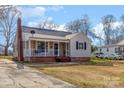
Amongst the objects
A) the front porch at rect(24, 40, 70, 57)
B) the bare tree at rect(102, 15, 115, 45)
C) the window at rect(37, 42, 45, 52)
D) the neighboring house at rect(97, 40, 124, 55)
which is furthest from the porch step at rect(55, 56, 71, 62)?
the bare tree at rect(102, 15, 115, 45)

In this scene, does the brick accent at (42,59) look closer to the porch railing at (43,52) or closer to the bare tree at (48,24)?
the porch railing at (43,52)

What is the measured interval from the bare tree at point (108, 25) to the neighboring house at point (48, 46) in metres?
18.7

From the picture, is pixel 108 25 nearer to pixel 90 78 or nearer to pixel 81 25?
pixel 81 25

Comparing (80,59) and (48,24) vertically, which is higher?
(48,24)

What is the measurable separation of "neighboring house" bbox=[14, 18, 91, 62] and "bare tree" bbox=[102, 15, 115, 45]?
1867 cm

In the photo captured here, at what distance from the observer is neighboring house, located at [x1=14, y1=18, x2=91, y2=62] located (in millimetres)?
29375

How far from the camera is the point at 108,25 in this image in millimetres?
55625

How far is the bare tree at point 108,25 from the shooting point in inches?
2003

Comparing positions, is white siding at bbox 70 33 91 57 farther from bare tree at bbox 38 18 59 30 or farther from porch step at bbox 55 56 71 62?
bare tree at bbox 38 18 59 30

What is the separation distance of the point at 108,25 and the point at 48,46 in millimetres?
26938

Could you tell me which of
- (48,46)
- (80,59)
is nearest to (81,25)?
(80,59)

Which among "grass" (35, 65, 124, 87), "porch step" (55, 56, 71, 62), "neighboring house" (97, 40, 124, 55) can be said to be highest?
"neighboring house" (97, 40, 124, 55)

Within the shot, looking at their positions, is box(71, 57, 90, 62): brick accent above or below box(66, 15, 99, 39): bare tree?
below
